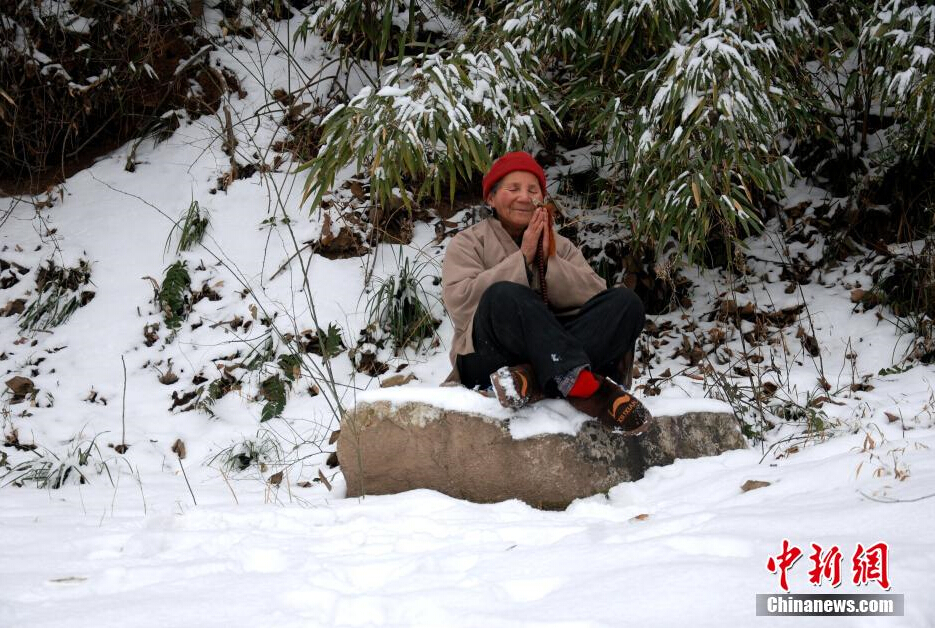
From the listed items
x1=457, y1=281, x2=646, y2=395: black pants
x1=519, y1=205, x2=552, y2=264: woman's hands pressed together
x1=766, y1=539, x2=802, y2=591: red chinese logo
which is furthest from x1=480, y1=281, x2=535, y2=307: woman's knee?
x1=766, y1=539, x2=802, y2=591: red chinese logo

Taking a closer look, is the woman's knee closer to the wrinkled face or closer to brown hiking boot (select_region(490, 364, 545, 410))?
brown hiking boot (select_region(490, 364, 545, 410))

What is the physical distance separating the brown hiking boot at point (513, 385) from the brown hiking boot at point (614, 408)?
0.15 metres

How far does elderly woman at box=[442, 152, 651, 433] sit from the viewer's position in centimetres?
231

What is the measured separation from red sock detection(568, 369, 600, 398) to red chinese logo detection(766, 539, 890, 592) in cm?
93

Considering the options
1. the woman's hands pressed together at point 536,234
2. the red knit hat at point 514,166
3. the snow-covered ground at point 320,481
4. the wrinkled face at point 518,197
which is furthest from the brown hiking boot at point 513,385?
the red knit hat at point 514,166

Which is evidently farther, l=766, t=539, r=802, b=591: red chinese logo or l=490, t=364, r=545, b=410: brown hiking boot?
l=490, t=364, r=545, b=410: brown hiking boot

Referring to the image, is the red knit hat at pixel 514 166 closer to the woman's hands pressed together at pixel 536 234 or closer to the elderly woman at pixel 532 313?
the elderly woman at pixel 532 313

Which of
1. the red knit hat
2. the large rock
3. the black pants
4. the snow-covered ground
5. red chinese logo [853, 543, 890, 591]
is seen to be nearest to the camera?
red chinese logo [853, 543, 890, 591]

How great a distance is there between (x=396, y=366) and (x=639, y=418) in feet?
5.85

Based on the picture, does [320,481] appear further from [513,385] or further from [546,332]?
[546,332]

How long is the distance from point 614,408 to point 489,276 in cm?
57

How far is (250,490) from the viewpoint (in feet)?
9.51

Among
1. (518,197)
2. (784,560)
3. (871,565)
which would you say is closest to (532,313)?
(518,197)

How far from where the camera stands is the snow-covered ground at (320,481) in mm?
1400
